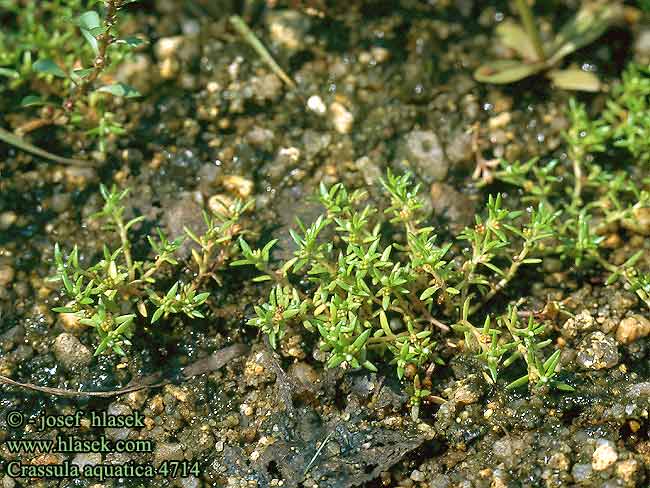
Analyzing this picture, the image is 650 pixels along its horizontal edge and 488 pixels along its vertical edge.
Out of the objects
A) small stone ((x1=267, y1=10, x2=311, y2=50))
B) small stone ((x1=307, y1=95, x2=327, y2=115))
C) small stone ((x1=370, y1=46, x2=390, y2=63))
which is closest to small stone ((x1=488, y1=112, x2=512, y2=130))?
small stone ((x1=370, y1=46, x2=390, y2=63))

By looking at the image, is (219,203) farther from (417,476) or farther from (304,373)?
(417,476)

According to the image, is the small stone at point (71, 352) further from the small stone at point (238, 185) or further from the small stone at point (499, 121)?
the small stone at point (499, 121)

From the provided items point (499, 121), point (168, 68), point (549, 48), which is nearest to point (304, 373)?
point (499, 121)

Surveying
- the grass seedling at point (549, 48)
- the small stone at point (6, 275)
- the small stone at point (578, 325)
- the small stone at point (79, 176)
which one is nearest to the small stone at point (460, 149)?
the grass seedling at point (549, 48)

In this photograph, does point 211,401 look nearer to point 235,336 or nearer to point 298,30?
point 235,336

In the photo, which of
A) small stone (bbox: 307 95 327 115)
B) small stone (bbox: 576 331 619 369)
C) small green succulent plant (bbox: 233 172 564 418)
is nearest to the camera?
small green succulent plant (bbox: 233 172 564 418)

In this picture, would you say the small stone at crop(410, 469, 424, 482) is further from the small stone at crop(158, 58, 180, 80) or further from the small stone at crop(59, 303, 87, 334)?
the small stone at crop(158, 58, 180, 80)

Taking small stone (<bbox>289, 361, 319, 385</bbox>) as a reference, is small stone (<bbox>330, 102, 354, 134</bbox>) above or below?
above
